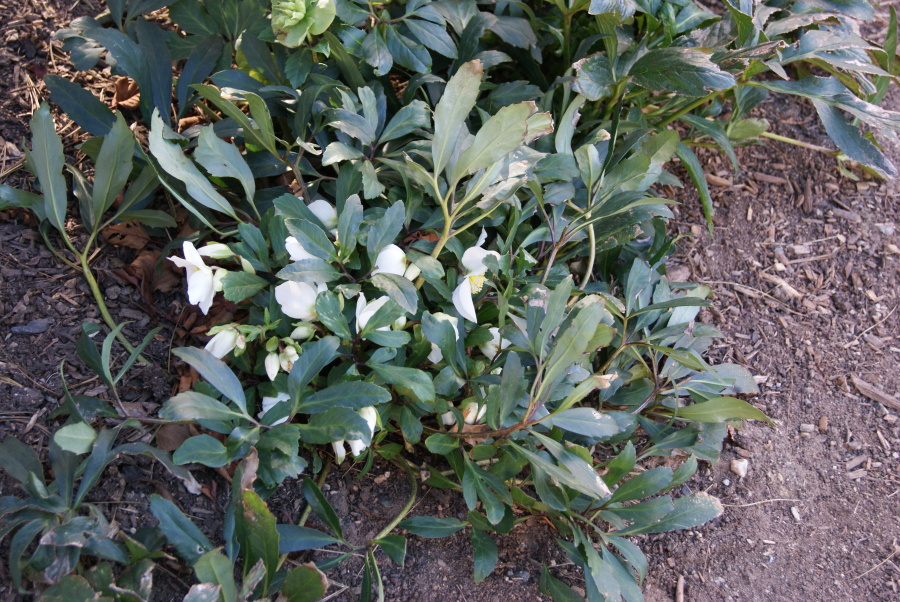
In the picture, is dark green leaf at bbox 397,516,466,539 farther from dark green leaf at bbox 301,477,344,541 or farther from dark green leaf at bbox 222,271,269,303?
dark green leaf at bbox 222,271,269,303

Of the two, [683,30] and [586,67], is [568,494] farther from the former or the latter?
[683,30]

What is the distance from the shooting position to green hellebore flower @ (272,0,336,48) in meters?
1.21

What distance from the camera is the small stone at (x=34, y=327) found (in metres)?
1.21

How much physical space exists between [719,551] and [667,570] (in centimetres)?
12

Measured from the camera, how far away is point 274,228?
1185 millimetres

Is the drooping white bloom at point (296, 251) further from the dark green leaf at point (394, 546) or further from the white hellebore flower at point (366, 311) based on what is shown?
the dark green leaf at point (394, 546)

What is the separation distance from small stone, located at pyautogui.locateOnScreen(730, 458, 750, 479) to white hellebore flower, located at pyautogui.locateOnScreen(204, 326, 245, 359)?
104 centimetres

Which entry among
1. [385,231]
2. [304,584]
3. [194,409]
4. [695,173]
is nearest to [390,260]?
[385,231]

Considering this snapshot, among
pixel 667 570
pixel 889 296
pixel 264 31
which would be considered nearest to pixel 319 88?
pixel 264 31

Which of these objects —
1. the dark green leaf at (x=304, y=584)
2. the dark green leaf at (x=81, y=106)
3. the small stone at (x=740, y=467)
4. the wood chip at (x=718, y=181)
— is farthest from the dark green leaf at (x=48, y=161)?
the wood chip at (x=718, y=181)

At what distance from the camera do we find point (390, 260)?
45.1 inches

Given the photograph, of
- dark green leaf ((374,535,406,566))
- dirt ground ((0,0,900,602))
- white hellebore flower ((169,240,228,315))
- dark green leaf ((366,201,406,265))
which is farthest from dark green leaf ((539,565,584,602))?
white hellebore flower ((169,240,228,315))

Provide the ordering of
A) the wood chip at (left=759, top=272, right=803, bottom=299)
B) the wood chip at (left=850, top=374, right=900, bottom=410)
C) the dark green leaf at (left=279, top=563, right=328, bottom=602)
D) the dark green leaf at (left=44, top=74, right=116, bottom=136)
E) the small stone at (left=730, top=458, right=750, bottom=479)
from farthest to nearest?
the wood chip at (left=759, top=272, right=803, bottom=299) → the wood chip at (left=850, top=374, right=900, bottom=410) → the small stone at (left=730, top=458, right=750, bottom=479) → the dark green leaf at (left=44, top=74, right=116, bottom=136) → the dark green leaf at (left=279, top=563, right=328, bottom=602)

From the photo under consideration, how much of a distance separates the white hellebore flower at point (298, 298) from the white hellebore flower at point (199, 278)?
0.11 metres
